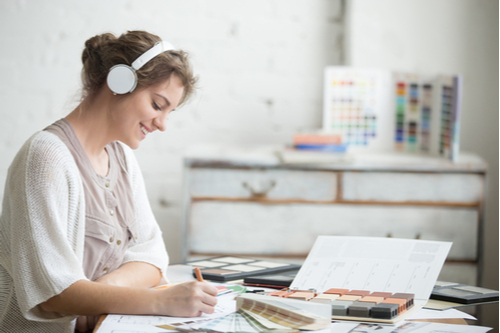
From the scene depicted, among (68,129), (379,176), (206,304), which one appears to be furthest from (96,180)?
(379,176)

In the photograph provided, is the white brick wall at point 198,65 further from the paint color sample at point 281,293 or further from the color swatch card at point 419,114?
the paint color sample at point 281,293

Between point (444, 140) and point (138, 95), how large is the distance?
139 centimetres

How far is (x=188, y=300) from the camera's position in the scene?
84cm

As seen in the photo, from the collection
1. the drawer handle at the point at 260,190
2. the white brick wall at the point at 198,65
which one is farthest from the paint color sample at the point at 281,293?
the white brick wall at the point at 198,65

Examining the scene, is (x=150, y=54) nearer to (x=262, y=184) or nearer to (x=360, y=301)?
(x=360, y=301)

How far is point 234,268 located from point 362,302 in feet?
1.25

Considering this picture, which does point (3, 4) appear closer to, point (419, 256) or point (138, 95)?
point (138, 95)

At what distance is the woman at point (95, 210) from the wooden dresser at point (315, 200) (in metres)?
0.70

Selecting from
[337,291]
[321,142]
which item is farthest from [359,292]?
[321,142]

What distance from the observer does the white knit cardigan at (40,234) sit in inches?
35.0

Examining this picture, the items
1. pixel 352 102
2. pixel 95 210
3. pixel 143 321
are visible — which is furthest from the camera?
pixel 352 102

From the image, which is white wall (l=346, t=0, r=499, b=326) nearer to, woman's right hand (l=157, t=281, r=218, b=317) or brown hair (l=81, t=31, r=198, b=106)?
brown hair (l=81, t=31, r=198, b=106)

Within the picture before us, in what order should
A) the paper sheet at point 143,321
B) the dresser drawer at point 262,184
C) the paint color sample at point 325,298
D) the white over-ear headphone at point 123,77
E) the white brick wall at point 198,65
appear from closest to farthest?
the paper sheet at point 143,321, the paint color sample at point 325,298, the white over-ear headphone at point 123,77, the dresser drawer at point 262,184, the white brick wall at point 198,65

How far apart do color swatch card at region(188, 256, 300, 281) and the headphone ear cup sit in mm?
419
